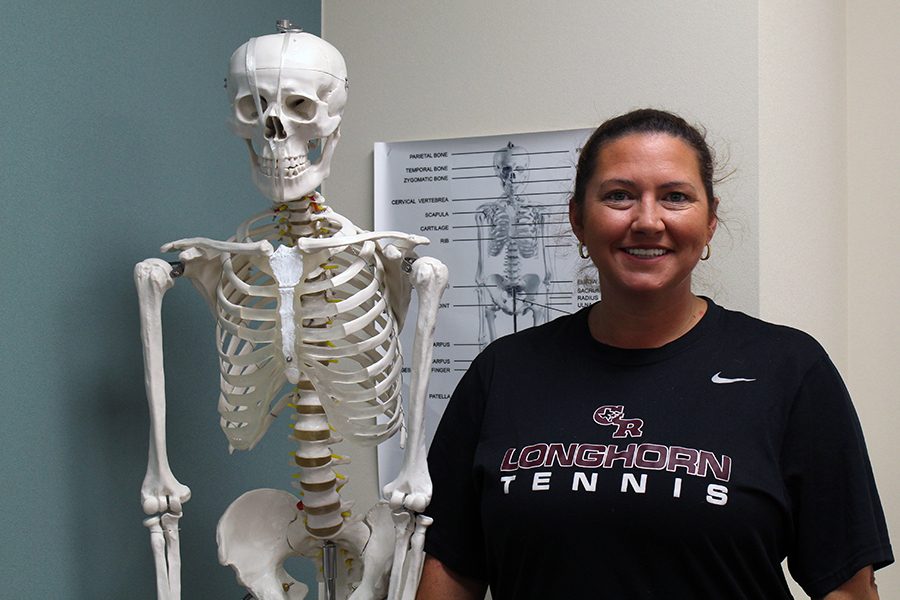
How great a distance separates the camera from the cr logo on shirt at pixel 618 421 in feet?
4.21

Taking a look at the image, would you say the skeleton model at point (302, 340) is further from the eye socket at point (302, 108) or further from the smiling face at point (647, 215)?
the smiling face at point (647, 215)

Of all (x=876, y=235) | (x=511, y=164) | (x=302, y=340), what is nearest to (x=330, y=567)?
(x=302, y=340)

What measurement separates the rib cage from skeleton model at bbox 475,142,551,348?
509mm

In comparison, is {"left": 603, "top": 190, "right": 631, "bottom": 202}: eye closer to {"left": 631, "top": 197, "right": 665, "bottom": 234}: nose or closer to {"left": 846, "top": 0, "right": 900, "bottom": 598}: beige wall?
{"left": 631, "top": 197, "right": 665, "bottom": 234}: nose

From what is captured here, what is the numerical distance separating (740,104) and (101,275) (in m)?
1.13

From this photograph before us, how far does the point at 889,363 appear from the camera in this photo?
220 cm

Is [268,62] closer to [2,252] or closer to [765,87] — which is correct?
[2,252]

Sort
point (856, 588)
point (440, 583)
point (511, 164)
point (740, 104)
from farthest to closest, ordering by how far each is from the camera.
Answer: point (511, 164)
point (740, 104)
point (440, 583)
point (856, 588)

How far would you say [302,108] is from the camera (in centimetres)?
141

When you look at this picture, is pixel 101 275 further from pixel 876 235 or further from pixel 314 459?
pixel 876 235

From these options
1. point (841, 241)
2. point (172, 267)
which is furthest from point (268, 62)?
point (841, 241)

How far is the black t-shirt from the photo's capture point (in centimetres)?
122

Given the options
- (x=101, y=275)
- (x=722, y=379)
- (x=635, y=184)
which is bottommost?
(x=722, y=379)

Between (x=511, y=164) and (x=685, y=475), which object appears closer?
(x=685, y=475)
